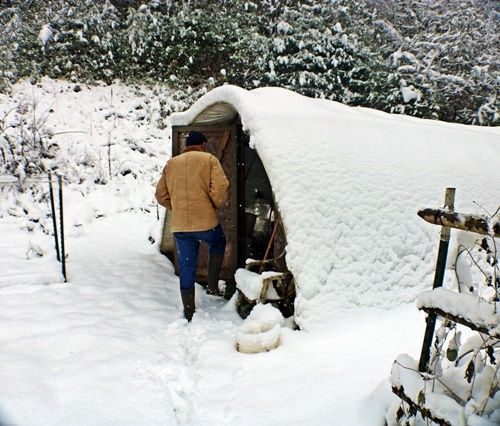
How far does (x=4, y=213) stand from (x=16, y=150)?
1705mm

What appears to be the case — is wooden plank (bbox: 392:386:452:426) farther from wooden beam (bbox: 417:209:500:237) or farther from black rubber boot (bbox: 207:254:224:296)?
black rubber boot (bbox: 207:254:224:296)

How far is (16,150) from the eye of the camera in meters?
7.66

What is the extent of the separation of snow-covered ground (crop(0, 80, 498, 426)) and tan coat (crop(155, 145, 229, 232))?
3.08 ft

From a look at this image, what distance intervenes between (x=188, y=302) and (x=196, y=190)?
3.58ft

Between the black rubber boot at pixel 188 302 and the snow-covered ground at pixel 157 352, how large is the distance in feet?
0.34

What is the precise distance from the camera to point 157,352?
3.04 meters

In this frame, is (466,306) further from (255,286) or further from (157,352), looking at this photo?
(157,352)

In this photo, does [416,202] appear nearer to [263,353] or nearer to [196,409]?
[263,353]

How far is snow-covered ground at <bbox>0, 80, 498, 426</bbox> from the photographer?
2217 millimetres

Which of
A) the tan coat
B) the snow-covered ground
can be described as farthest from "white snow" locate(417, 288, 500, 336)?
the tan coat

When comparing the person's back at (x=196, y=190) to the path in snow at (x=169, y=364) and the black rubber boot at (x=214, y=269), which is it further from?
the path in snow at (x=169, y=364)

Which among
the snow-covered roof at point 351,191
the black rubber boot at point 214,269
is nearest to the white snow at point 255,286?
the snow-covered roof at point 351,191

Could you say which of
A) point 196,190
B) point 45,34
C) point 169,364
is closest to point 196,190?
point 196,190

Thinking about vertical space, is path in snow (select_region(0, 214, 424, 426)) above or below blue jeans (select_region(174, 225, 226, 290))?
below
